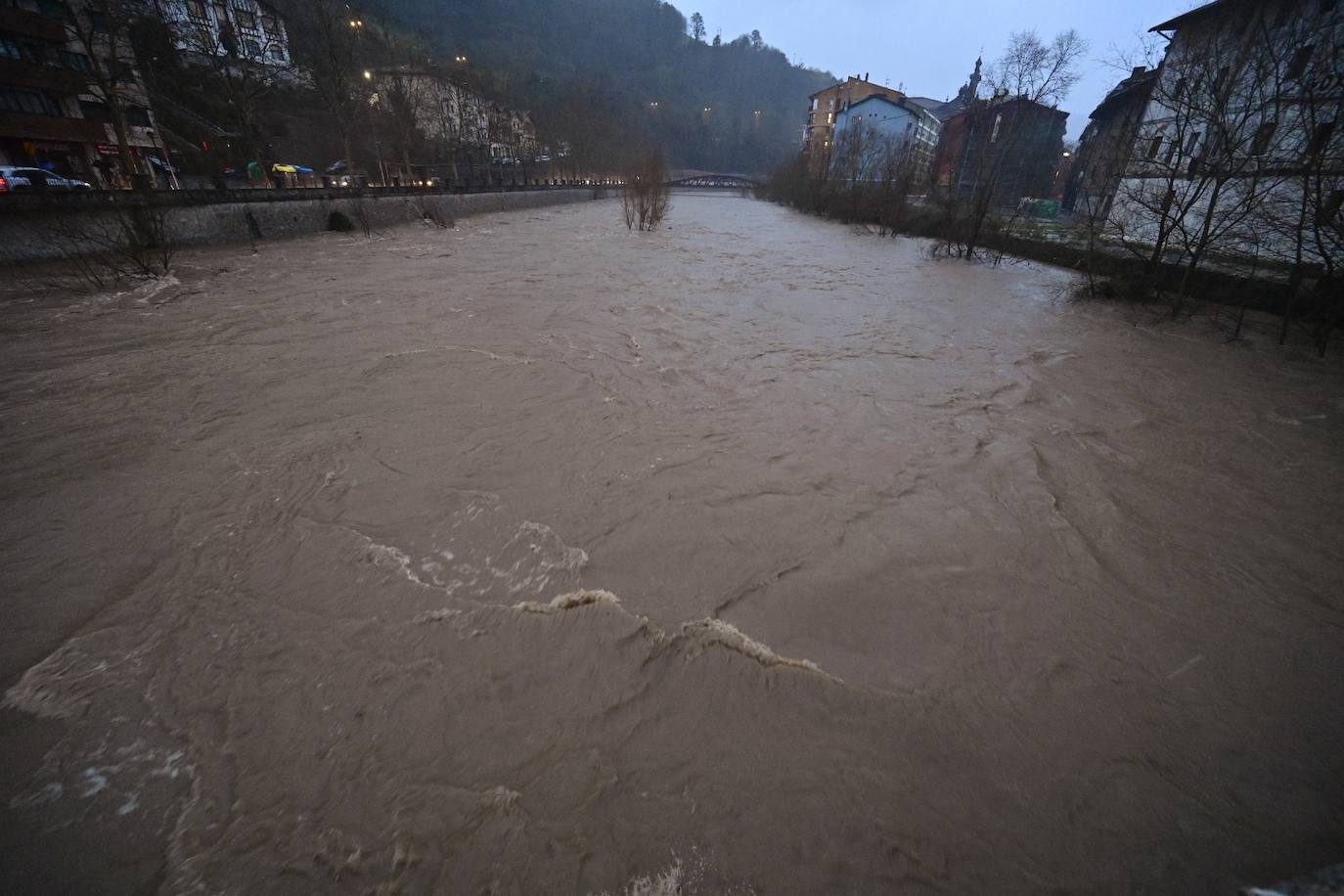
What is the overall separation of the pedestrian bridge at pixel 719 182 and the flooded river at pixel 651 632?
87.3 metres

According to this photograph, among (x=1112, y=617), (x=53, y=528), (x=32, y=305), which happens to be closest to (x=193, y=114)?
(x=32, y=305)

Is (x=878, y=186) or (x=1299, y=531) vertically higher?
(x=878, y=186)

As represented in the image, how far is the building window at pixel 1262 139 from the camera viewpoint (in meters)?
9.68

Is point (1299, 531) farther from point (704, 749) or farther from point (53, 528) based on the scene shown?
point (53, 528)

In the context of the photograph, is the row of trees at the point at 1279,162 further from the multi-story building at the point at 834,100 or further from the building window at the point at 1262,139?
the multi-story building at the point at 834,100

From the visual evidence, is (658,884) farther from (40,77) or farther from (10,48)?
(10,48)

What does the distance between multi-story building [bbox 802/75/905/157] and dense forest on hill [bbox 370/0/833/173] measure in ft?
39.4

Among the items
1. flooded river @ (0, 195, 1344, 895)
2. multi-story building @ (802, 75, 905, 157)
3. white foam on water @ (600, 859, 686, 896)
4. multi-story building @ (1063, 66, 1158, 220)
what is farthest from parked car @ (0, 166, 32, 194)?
multi-story building @ (802, 75, 905, 157)

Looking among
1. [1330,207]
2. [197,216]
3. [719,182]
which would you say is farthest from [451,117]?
[719,182]

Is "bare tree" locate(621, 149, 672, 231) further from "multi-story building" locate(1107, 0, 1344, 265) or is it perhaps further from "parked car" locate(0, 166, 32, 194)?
"parked car" locate(0, 166, 32, 194)

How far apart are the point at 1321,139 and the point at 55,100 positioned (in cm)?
5138

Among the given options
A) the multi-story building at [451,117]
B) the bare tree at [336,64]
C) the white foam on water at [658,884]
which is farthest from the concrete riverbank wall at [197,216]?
the multi-story building at [451,117]

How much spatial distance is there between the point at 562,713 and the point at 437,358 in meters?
6.01

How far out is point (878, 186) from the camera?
31000 millimetres
